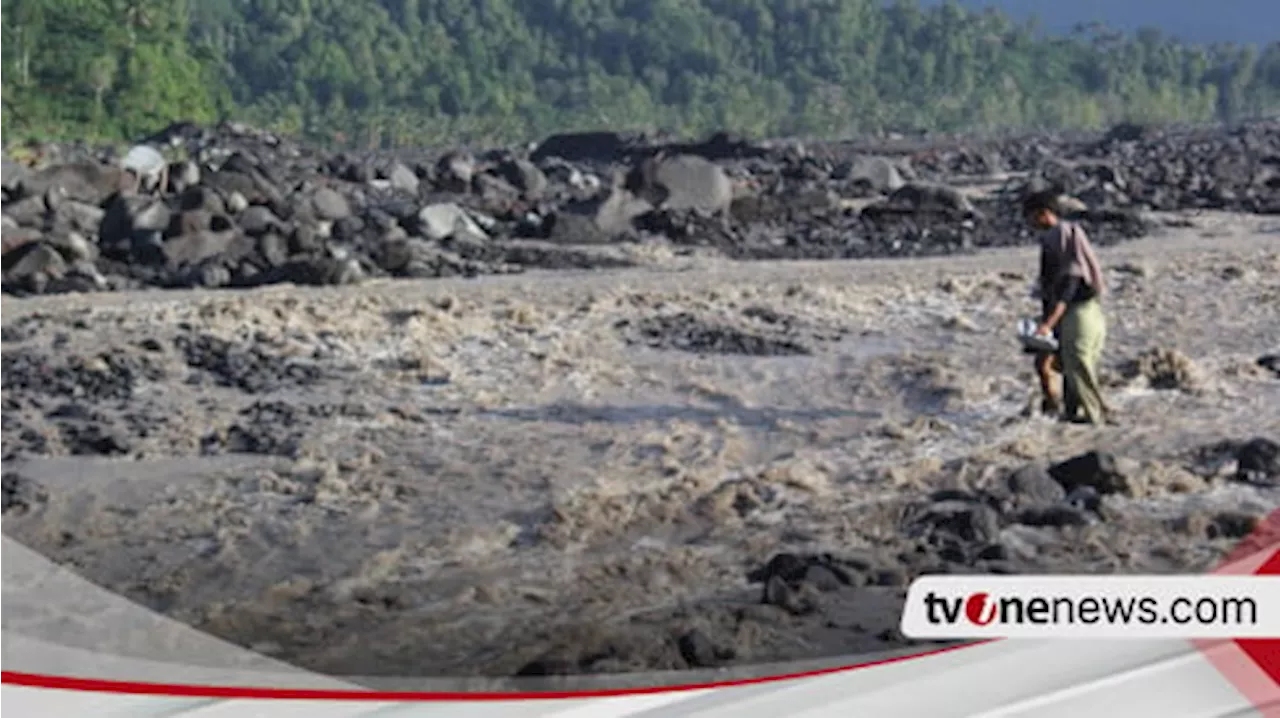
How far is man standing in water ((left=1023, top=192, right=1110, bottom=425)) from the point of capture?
1.73 meters

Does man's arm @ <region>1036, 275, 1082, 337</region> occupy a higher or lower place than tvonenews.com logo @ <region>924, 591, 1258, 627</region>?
higher

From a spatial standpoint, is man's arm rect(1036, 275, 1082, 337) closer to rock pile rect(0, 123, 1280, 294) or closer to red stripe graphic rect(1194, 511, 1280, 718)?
rock pile rect(0, 123, 1280, 294)

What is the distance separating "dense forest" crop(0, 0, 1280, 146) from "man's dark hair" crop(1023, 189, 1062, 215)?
0.48 ft

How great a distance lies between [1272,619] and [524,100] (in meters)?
0.63

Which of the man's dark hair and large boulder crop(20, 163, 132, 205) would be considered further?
large boulder crop(20, 163, 132, 205)

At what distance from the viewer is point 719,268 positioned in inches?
144

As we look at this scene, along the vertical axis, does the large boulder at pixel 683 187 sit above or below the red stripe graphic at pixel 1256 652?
below

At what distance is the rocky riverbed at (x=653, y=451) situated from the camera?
130 cm

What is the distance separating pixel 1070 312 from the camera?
6.11 feet

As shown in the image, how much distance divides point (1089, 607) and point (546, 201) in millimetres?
6145

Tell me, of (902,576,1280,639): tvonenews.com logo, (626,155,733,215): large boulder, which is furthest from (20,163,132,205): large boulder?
(902,576,1280,639): tvonenews.com logo

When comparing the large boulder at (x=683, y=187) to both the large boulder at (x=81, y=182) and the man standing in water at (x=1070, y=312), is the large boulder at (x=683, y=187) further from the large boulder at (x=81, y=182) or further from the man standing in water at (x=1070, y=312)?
the man standing in water at (x=1070, y=312)

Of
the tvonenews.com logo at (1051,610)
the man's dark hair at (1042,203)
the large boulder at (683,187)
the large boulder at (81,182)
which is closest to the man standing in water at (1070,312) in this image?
the man's dark hair at (1042,203)

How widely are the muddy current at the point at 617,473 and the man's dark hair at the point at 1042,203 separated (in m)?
0.07
